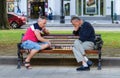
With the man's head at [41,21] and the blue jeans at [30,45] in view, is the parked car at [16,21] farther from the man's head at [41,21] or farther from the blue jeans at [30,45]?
the blue jeans at [30,45]

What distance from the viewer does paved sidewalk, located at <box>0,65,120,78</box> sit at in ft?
35.8

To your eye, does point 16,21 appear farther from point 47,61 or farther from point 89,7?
point 47,61

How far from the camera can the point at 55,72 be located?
1143cm

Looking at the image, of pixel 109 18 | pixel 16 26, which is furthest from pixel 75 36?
pixel 109 18

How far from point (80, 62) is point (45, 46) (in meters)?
0.99

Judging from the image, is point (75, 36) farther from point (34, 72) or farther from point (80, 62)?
point (34, 72)

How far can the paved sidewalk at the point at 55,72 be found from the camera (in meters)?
10.9

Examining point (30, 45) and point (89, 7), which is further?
point (89, 7)

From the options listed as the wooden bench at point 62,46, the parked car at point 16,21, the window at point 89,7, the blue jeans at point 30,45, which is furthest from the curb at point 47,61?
the window at point 89,7

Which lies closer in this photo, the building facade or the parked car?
the parked car

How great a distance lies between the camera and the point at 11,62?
12484mm

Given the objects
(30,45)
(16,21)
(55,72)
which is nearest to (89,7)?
(16,21)

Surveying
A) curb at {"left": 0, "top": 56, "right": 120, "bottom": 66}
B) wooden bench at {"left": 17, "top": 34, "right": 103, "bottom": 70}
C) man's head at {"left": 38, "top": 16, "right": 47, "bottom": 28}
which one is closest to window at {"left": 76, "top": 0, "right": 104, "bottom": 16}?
wooden bench at {"left": 17, "top": 34, "right": 103, "bottom": 70}

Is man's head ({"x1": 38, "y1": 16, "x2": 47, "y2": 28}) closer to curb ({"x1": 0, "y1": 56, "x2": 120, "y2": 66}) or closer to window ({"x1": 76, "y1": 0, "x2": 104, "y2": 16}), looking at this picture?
curb ({"x1": 0, "y1": 56, "x2": 120, "y2": 66})
